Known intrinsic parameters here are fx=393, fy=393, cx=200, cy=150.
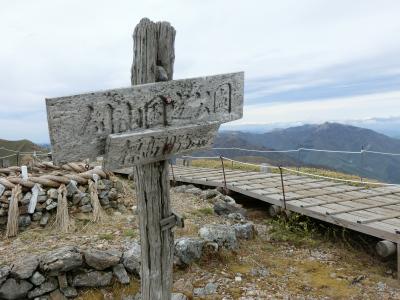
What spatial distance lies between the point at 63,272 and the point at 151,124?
3.72 meters

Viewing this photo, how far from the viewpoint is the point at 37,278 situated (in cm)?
563

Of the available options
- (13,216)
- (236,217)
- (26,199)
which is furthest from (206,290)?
(26,199)

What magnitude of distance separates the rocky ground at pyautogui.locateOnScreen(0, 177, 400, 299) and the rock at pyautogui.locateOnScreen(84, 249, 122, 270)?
1.11ft

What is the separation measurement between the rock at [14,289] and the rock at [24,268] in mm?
86

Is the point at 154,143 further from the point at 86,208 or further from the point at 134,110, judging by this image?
the point at 86,208

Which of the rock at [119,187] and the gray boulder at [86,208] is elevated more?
the rock at [119,187]

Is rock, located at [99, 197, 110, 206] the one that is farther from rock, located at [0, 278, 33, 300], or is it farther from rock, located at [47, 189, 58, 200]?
rock, located at [0, 278, 33, 300]

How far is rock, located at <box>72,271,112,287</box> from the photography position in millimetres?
5777

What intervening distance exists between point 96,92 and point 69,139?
377 millimetres

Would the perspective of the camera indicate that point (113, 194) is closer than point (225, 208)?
Yes

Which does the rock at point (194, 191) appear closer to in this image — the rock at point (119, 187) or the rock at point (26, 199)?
the rock at point (119, 187)

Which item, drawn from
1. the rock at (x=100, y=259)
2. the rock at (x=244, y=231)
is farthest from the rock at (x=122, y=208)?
the rock at (x=100, y=259)

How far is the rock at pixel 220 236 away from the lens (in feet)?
22.8

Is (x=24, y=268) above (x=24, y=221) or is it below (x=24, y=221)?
below
